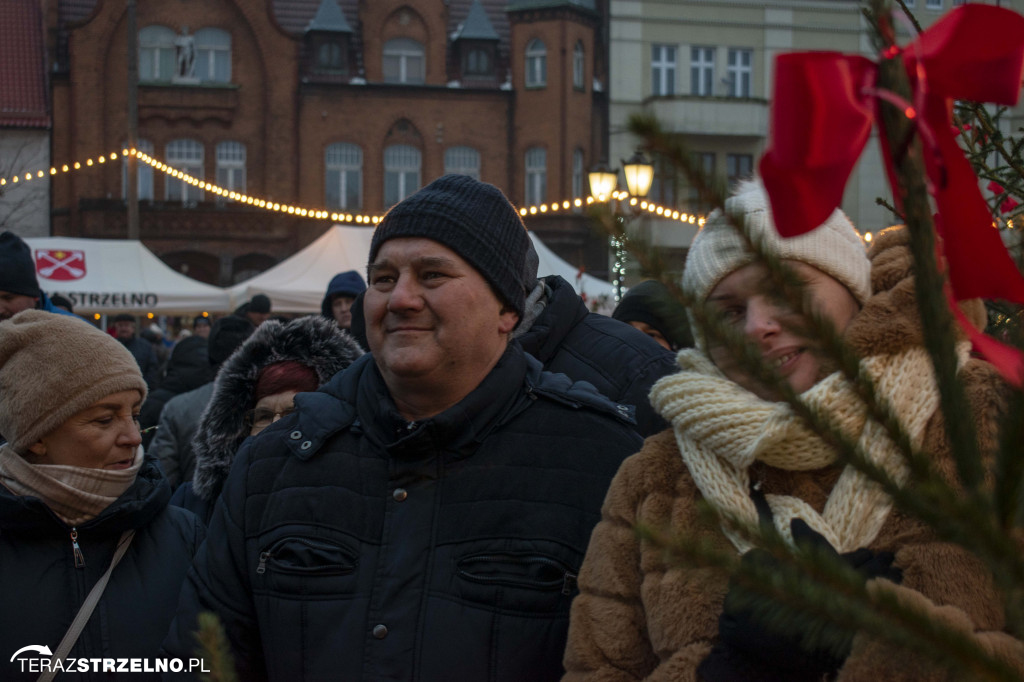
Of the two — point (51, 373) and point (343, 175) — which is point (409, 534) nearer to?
point (51, 373)

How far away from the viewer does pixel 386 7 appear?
97.0 ft

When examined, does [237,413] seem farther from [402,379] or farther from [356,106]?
[356,106]

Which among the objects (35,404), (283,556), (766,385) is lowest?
(283,556)

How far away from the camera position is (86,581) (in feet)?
9.26

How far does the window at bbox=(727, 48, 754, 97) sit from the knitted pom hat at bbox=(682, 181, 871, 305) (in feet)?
94.7

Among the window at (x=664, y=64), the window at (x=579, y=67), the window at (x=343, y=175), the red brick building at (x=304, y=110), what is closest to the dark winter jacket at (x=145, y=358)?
the red brick building at (x=304, y=110)

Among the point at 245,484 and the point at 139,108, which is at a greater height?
the point at 139,108

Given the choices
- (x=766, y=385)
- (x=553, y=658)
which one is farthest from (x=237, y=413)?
(x=766, y=385)

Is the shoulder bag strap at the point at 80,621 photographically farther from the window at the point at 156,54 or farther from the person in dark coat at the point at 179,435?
the window at the point at 156,54

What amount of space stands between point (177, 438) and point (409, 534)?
332 cm

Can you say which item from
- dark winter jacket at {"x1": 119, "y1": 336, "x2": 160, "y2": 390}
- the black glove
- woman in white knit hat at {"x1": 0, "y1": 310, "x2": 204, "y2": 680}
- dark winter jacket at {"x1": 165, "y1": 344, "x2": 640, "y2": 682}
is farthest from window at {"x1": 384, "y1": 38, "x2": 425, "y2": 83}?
the black glove

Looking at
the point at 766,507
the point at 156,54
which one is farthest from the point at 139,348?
the point at 156,54

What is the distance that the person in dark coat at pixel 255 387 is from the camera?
11.7ft

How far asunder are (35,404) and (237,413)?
31.2 inches
